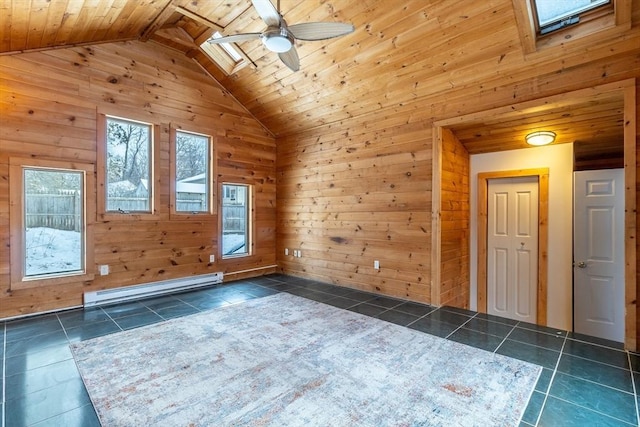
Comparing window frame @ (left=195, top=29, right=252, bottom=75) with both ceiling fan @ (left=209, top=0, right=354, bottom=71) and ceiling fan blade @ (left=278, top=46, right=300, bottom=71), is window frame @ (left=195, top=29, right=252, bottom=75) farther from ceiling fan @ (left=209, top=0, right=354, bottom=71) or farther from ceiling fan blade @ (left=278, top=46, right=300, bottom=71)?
ceiling fan @ (left=209, top=0, right=354, bottom=71)

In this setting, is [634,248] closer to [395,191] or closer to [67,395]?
[395,191]

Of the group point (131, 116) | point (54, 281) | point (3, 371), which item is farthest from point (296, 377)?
point (131, 116)

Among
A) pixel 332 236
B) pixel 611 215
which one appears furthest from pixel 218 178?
pixel 611 215

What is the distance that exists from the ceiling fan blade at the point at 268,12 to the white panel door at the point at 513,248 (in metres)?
3.69

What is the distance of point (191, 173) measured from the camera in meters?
5.23

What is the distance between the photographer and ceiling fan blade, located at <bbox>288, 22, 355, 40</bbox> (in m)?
2.69

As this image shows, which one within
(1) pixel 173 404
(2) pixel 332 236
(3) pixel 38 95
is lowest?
(1) pixel 173 404

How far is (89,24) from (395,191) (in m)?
4.28

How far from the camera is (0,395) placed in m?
2.13

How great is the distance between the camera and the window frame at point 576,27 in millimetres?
2570

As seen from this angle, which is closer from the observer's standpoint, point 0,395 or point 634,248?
point 0,395

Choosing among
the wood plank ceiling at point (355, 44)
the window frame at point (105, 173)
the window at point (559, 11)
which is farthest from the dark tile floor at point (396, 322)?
the window at point (559, 11)

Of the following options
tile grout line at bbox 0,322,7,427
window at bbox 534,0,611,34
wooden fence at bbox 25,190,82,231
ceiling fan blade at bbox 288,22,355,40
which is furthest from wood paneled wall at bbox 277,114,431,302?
tile grout line at bbox 0,322,7,427

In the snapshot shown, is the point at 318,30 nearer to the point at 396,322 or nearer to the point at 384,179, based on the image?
the point at 384,179
